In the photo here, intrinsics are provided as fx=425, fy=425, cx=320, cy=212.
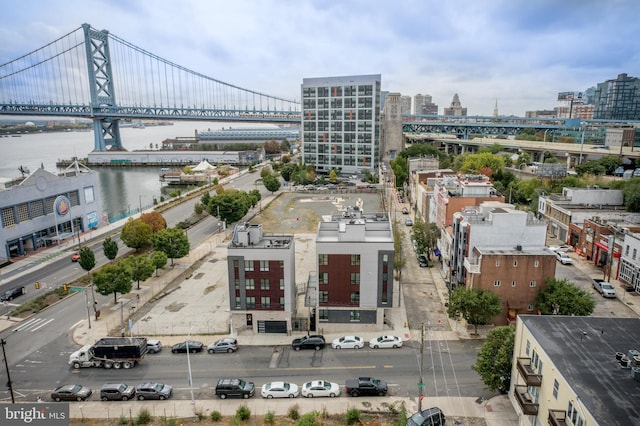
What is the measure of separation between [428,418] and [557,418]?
6.07m

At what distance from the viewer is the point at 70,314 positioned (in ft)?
114

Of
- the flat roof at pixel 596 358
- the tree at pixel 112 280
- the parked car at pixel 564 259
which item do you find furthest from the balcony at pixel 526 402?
the tree at pixel 112 280

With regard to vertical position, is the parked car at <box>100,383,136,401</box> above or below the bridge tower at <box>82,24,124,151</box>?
below

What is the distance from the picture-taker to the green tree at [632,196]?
51469 millimetres

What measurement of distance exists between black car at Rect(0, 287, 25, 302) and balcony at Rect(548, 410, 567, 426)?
4166cm

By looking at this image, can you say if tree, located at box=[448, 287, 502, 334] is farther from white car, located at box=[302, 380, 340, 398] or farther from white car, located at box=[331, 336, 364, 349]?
white car, located at box=[302, 380, 340, 398]

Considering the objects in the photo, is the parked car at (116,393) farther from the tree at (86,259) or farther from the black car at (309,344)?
the tree at (86,259)

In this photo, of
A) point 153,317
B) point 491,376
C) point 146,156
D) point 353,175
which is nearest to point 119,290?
point 153,317

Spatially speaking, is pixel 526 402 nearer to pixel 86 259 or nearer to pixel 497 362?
pixel 497 362

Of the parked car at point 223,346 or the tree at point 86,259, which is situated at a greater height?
the tree at point 86,259

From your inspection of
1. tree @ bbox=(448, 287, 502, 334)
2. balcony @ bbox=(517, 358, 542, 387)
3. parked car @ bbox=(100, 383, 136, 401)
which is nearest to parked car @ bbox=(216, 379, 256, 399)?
parked car @ bbox=(100, 383, 136, 401)

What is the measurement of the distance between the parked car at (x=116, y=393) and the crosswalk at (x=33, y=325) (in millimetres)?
12494

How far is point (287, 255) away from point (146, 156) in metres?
131

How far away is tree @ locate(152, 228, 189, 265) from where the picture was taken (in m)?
43.7
